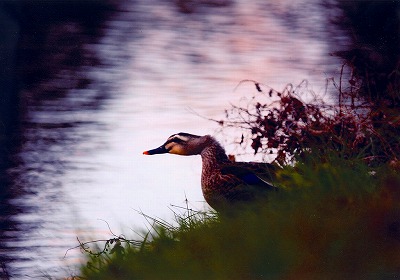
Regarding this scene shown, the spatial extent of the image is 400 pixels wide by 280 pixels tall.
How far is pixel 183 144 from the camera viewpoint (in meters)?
5.12

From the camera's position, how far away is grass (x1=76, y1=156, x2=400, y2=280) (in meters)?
3.70

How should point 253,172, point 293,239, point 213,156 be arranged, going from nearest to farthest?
1. point 293,239
2. point 253,172
3. point 213,156

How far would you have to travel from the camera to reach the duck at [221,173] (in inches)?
186

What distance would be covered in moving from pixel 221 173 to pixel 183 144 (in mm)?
382

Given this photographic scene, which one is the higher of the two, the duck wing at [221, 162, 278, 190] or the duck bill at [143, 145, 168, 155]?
the duck bill at [143, 145, 168, 155]

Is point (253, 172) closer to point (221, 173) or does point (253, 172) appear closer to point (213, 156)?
point (221, 173)

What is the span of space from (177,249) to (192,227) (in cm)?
35

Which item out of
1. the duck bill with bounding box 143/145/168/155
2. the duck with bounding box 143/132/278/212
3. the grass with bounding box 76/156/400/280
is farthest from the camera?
the duck bill with bounding box 143/145/168/155

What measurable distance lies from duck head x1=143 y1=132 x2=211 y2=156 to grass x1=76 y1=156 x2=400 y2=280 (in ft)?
2.06

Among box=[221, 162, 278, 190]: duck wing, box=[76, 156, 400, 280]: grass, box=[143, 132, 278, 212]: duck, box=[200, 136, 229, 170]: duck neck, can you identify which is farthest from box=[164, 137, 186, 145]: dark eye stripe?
box=[76, 156, 400, 280]: grass

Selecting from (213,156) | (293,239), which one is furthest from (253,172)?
(293,239)

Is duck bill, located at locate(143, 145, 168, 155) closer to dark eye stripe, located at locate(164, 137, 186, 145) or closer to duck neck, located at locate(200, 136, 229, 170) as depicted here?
dark eye stripe, located at locate(164, 137, 186, 145)

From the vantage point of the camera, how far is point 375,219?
3.94 m

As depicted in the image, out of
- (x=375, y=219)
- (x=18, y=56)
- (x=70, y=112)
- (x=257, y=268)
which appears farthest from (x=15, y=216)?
(x=375, y=219)
